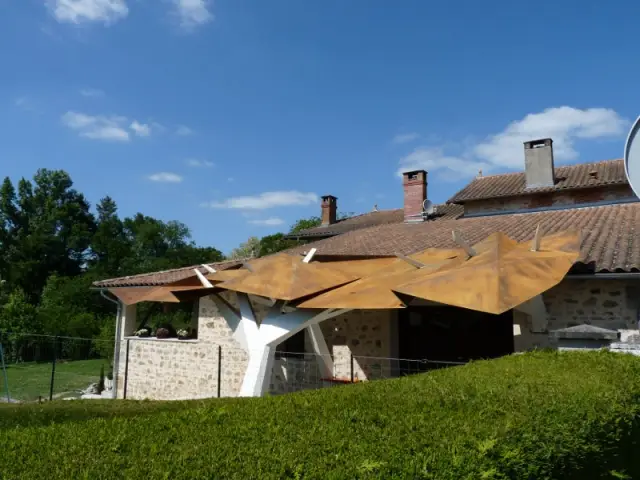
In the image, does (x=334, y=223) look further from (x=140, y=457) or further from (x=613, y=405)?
(x=140, y=457)

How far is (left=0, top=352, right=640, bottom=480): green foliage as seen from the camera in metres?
2.39

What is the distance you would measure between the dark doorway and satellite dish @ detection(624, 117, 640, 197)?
3.98m

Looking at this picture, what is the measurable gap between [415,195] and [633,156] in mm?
11810

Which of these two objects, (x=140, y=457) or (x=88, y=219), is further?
(x=88, y=219)

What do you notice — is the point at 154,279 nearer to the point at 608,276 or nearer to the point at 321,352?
the point at 321,352

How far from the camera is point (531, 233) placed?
12219mm

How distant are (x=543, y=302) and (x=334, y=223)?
17618mm

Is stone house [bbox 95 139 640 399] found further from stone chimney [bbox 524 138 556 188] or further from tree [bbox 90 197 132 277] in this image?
tree [bbox 90 197 132 277]

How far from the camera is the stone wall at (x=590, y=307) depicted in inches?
348

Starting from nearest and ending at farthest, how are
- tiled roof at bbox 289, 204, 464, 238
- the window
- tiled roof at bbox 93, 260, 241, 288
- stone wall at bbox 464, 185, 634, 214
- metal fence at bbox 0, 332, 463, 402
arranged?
metal fence at bbox 0, 332, 463, 402 → the window → tiled roof at bbox 93, 260, 241, 288 → stone wall at bbox 464, 185, 634, 214 → tiled roof at bbox 289, 204, 464, 238

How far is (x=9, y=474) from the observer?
2.23 metres

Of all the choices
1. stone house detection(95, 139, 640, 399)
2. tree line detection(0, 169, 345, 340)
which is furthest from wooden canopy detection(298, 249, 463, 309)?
tree line detection(0, 169, 345, 340)

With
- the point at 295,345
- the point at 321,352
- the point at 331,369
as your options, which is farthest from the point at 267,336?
the point at 295,345

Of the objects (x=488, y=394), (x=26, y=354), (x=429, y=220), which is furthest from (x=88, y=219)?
(x=488, y=394)
